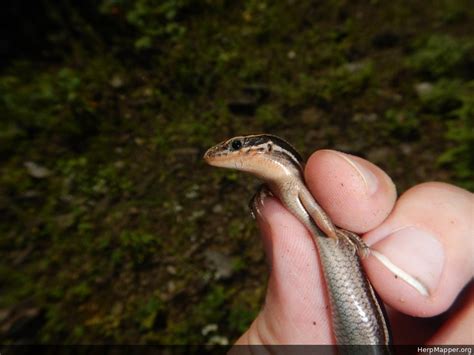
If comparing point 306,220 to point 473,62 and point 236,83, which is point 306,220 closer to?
point 236,83

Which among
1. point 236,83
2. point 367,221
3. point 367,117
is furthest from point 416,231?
point 236,83

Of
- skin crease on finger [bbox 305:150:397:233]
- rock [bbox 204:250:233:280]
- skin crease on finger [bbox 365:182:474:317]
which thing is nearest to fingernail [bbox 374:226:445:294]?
skin crease on finger [bbox 365:182:474:317]

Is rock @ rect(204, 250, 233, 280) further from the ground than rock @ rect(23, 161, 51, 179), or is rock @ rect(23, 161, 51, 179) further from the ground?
rock @ rect(23, 161, 51, 179)

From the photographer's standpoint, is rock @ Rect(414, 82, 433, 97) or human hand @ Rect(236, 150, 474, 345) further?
rock @ Rect(414, 82, 433, 97)

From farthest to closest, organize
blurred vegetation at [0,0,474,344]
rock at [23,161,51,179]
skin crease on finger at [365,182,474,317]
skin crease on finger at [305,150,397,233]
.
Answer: rock at [23,161,51,179] < blurred vegetation at [0,0,474,344] < skin crease on finger at [305,150,397,233] < skin crease on finger at [365,182,474,317]

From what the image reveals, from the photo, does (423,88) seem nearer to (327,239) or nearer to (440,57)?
(440,57)

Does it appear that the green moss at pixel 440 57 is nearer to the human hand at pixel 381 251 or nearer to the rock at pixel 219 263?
the human hand at pixel 381 251

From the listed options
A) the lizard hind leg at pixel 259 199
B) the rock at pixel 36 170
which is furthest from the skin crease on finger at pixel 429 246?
the rock at pixel 36 170

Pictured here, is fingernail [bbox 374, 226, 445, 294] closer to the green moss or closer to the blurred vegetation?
the blurred vegetation
